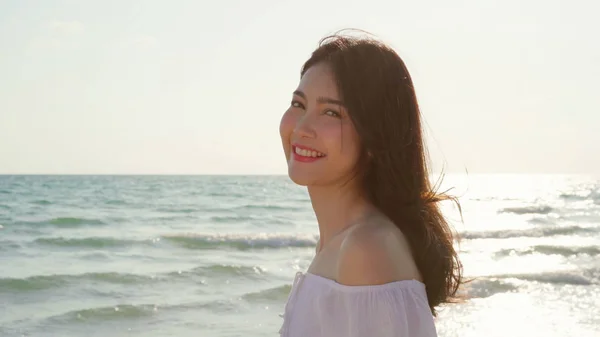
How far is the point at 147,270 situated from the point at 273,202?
23.8m

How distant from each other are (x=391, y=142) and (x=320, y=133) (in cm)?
20

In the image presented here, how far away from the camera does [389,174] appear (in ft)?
7.36

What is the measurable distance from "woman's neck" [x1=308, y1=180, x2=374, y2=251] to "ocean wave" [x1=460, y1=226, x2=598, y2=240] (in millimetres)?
21048

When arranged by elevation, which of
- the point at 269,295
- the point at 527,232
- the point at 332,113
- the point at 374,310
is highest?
the point at 332,113

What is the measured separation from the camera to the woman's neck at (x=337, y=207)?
232 centimetres

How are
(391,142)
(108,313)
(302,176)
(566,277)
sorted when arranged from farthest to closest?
(566,277) → (108,313) → (302,176) → (391,142)

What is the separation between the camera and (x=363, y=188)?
2.33m

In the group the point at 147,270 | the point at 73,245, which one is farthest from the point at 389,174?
the point at 73,245

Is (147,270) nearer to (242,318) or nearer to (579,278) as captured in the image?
(242,318)

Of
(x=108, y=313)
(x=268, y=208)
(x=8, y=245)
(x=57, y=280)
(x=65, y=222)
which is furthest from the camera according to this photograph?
(x=268, y=208)

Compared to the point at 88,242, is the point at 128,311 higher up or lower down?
higher up

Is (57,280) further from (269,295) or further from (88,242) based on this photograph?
(88,242)

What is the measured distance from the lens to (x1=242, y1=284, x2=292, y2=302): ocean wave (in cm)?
1123

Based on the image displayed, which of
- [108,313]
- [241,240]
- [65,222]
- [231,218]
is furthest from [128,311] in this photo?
[231,218]
